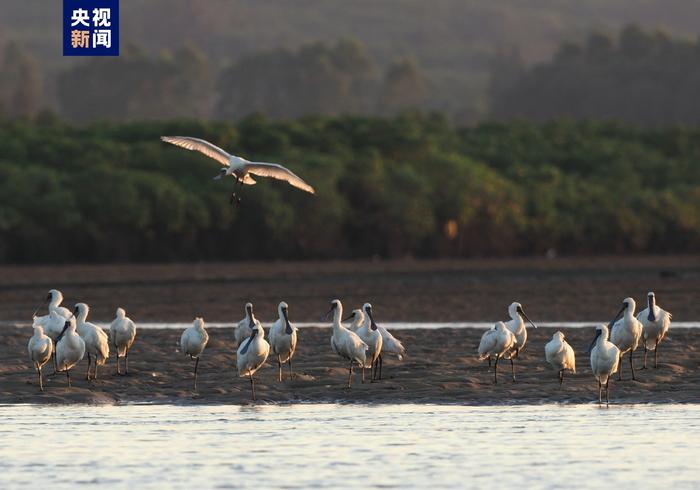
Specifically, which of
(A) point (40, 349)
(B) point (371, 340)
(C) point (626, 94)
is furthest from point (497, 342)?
(C) point (626, 94)

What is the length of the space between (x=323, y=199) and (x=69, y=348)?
154 ft

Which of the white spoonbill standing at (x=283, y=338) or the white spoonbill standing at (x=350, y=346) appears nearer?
the white spoonbill standing at (x=350, y=346)

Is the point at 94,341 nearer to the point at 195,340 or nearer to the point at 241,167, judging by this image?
the point at 195,340

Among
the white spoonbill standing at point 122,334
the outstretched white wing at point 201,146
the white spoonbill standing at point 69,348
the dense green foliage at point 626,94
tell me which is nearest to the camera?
the white spoonbill standing at point 69,348

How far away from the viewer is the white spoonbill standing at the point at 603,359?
2120 cm

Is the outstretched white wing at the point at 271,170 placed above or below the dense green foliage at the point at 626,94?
below

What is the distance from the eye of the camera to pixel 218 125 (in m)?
82.9

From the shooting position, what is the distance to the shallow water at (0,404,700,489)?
15867 millimetres

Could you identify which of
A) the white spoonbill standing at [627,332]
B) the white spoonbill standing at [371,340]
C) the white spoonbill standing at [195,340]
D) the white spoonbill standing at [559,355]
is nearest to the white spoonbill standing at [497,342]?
the white spoonbill standing at [559,355]

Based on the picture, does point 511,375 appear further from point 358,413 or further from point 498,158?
point 498,158

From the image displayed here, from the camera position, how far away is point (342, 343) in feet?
74.5

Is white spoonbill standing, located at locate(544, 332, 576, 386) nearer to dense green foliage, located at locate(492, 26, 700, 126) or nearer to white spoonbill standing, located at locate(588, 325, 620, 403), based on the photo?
white spoonbill standing, located at locate(588, 325, 620, 403)

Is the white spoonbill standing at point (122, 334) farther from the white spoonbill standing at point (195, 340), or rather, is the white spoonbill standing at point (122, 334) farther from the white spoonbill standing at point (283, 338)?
the white spoonbill standing at point (283, 338)

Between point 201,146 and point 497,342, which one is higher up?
point 201,146
